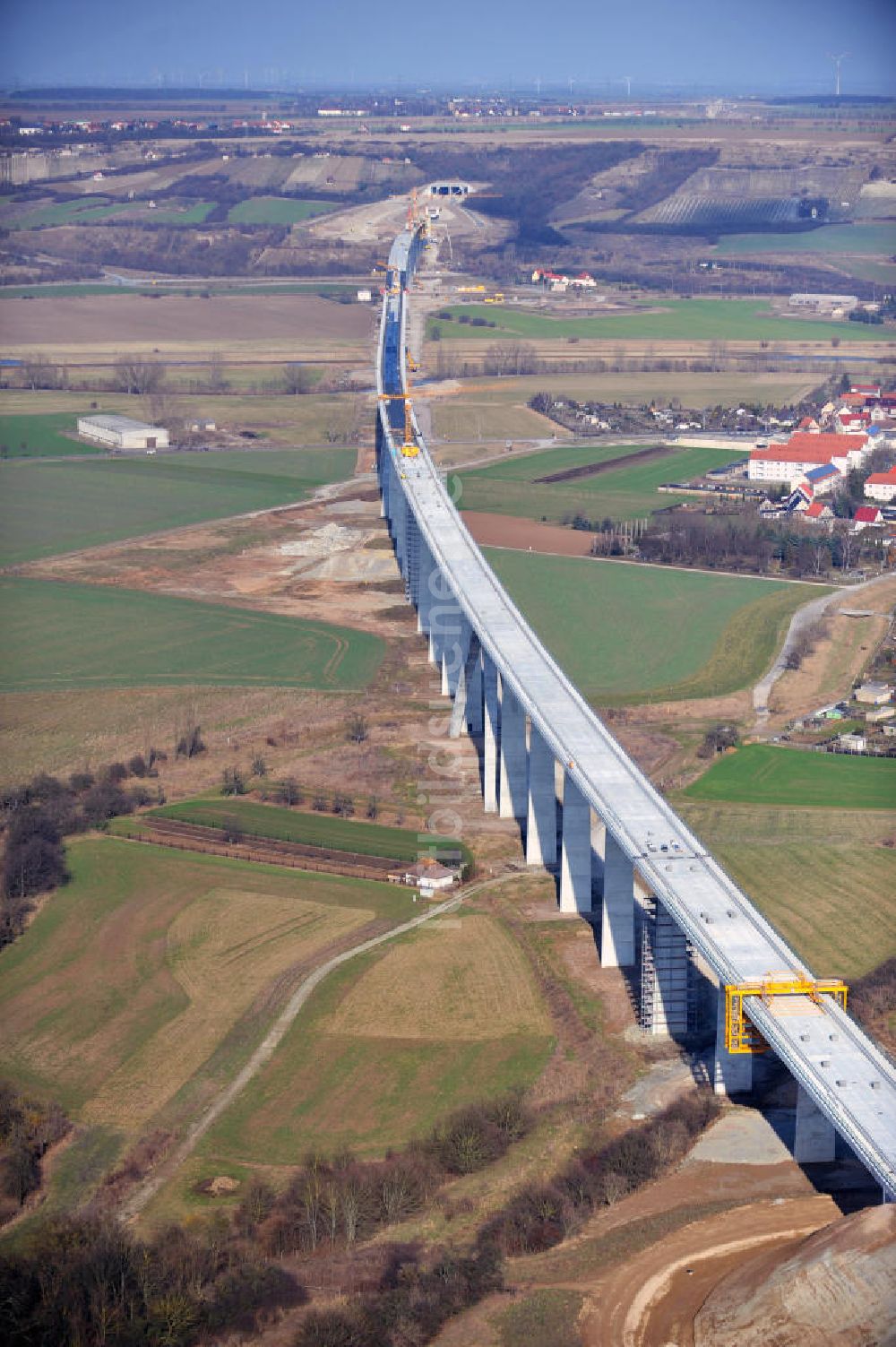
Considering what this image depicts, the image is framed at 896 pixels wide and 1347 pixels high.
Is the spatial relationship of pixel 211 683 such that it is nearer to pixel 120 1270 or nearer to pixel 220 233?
pixel 120 1270

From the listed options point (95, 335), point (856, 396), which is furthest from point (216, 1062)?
point (95, 335)

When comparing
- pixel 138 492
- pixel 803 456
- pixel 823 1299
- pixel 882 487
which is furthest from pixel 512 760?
pixel 803 456

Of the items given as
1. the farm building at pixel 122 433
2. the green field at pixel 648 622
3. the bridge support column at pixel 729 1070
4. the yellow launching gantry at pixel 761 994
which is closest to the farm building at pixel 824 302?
the farm building at pixel 122 433

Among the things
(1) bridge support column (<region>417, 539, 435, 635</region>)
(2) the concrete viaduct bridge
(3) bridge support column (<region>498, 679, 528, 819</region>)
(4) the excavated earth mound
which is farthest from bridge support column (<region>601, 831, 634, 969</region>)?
(1) bridge support column (<region>417, 539, 435, 635</region>)

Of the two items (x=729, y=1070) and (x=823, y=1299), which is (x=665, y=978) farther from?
(x=823, y=1299)

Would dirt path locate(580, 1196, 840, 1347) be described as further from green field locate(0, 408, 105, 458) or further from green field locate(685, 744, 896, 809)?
green field locate(0, 408, 105, 458)

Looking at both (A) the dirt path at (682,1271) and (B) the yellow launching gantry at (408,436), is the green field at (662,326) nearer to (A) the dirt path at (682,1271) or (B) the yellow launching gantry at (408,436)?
(B) the yellow launching gantry at (408,436)
